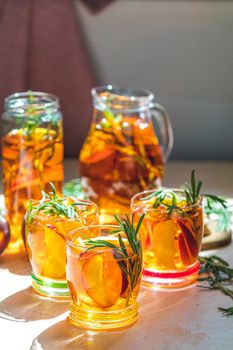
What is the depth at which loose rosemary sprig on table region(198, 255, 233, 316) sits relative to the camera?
1.22 m

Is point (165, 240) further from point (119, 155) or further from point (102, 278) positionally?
point (119, 155)

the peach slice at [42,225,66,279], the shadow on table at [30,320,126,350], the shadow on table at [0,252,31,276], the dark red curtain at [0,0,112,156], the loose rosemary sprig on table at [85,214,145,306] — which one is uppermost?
the dark red curtain at [0,0,112,156]

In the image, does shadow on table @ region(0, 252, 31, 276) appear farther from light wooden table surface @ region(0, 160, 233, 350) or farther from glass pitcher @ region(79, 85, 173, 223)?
glass pitcher @ region(79, 85, 173, 223)

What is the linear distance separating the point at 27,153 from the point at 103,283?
0.41 m

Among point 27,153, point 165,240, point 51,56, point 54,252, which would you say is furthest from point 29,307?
point 51,56

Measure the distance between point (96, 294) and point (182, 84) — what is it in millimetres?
1141

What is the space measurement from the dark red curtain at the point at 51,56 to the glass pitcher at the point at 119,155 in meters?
0.61

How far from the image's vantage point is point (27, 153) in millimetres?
1402

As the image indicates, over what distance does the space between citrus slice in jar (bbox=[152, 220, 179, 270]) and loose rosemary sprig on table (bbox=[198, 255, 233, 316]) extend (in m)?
0.07

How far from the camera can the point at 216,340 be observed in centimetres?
105

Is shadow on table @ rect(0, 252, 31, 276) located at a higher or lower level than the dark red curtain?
lower

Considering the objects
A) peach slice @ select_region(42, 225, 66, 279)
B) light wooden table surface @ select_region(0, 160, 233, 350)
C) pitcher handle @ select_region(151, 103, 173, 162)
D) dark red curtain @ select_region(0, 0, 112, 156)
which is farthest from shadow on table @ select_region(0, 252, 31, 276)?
dark red curtain @ select_region(0, 0, 112, 156)

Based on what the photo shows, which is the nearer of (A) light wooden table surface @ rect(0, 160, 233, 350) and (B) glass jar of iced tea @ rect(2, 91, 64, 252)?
(A) light wooden table surface @ rect(0, 160, 233, 350)

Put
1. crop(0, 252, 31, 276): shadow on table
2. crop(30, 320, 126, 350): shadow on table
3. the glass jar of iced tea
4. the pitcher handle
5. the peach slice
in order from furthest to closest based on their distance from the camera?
the pitcher handle
the glass jar of iced tea
crop(0, 252, 31, 276): shadow on table
the peach slice
crop(30, 320, 126, 350): shadow on table
